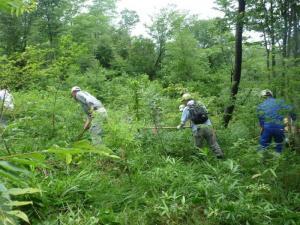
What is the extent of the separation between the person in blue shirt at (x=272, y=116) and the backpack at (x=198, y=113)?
1101 mm

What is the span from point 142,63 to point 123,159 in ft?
56.5

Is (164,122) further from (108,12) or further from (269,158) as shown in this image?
(108,12)

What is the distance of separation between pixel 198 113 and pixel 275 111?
175 cm

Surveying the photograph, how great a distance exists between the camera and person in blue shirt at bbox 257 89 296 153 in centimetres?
571

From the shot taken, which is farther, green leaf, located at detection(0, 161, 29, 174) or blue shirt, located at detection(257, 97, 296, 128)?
blue shirt, located at detection(257, 97, 296, 128)

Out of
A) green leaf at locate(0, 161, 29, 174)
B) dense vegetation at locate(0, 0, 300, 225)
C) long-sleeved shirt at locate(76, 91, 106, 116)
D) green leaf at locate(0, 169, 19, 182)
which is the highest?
green leaf at locate(0, 161, 29, 174)

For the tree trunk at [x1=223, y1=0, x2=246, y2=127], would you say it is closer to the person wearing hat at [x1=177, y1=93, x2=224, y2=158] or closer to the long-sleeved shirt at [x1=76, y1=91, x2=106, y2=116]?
the person wearing hat at [x1=177, y1=93, x2=224, y2=158]

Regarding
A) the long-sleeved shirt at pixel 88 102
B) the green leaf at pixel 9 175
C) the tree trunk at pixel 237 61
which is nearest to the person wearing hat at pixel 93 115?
the long-sleeved shirt at pixel 88 102

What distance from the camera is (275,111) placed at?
6.22 metres

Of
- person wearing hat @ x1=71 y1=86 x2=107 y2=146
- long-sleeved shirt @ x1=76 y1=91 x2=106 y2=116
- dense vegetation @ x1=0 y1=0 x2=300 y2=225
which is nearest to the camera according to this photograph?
dense vegetation @ x1=0 y1=0 x2=300 y2=225

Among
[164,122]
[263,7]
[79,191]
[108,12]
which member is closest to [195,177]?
[79,191]

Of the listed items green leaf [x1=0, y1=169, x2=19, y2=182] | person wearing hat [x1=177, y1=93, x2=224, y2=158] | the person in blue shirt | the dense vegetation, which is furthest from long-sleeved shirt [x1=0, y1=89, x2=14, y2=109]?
green leaf [x1=0, y1=169, x2=19, y2=182]

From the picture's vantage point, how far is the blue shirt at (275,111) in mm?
5657

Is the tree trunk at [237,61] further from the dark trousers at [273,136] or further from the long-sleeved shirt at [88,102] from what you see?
the long-sleeved shirt at [88,102]
